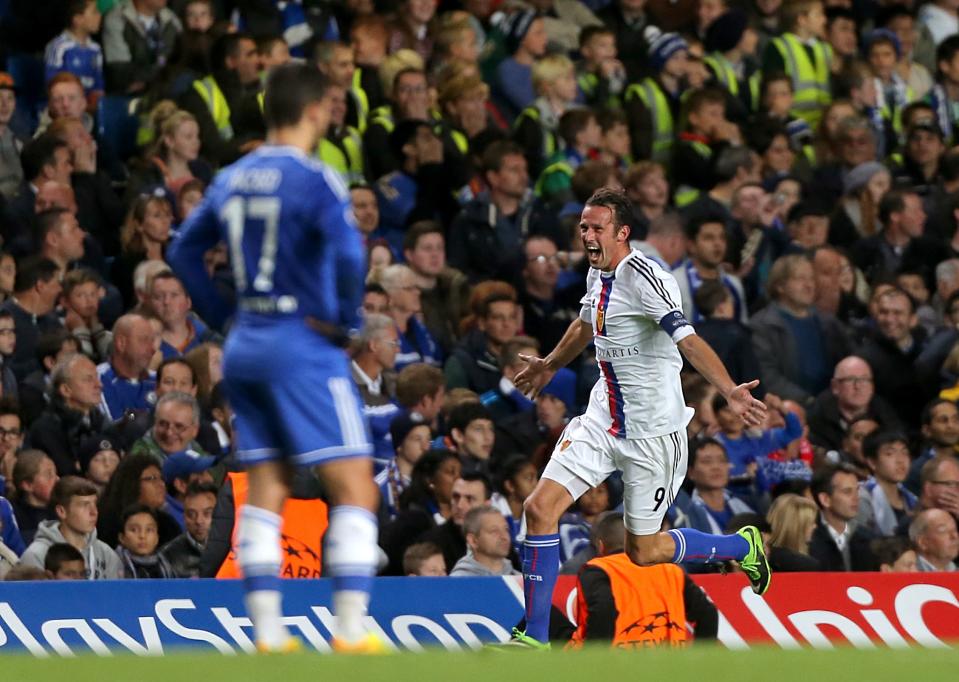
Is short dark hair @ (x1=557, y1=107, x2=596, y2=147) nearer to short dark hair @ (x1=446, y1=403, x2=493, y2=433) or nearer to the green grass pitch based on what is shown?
short dark hair @ (x1=446, y1=403, x2=493, y2=433)

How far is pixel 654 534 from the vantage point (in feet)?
33.2

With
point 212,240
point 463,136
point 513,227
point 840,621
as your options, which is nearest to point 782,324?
point 513,227

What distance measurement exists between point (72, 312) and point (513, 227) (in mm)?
3595

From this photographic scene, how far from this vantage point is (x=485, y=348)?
13852 mm

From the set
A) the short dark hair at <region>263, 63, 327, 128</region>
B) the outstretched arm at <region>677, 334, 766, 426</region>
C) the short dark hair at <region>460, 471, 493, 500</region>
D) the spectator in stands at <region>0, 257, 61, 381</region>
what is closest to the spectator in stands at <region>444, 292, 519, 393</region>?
the short dark hair at <region>460, 471, 493, 500</region>

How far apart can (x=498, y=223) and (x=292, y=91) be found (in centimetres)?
804

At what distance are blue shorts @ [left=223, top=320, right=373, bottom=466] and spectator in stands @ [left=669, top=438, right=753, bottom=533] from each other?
5223 millimetres

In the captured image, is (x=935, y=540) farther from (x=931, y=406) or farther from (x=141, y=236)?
(x=141, y=236)

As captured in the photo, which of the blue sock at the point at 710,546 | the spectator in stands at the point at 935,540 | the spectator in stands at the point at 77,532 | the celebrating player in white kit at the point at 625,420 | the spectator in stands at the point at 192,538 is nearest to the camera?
the celebrating player in white kit at the point at 625,420

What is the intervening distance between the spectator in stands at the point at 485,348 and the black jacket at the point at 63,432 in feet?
8.36

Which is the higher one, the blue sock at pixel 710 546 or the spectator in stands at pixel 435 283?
the spectator in stands at pixel 435 283

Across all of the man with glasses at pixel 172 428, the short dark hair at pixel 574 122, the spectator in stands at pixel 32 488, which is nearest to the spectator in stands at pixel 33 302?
the man with glasses at pixel 172 428

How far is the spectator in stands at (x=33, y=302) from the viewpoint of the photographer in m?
12.9

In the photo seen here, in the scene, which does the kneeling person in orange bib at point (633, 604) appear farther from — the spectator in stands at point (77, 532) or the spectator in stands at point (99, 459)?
the spectator in stands at point (99, 459)
